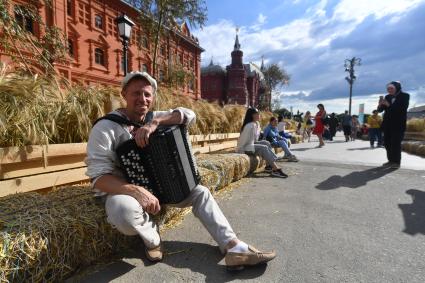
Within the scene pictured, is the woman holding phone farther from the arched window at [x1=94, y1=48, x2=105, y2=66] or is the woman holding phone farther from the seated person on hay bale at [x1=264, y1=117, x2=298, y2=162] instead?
the arched window at [x1=94, y1=48, x2=105, y2=66]

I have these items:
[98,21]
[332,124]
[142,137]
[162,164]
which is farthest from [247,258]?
[98,21]

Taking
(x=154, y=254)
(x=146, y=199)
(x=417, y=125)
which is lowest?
(x=154, y=254)

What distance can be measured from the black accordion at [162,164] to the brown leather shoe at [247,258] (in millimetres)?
636

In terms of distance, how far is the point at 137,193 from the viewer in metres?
2.10

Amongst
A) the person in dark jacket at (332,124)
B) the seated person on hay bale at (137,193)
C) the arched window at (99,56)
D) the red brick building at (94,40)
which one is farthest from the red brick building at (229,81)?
the seated person on hay bale at (137,193)

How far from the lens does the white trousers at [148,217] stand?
2.02 meters

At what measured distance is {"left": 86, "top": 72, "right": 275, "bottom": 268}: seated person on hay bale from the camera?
6.76ft

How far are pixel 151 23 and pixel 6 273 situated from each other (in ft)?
35.7

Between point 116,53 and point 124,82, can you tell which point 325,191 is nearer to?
point 124,82

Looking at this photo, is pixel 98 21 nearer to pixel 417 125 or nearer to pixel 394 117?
pixel 394 117

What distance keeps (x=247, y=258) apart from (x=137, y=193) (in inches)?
39.9

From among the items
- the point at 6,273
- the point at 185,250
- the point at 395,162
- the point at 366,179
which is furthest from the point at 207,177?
the point at 395,162

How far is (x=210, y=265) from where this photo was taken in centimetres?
226

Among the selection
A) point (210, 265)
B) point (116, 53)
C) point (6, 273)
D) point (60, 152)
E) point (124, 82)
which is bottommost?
point (210, 265)
